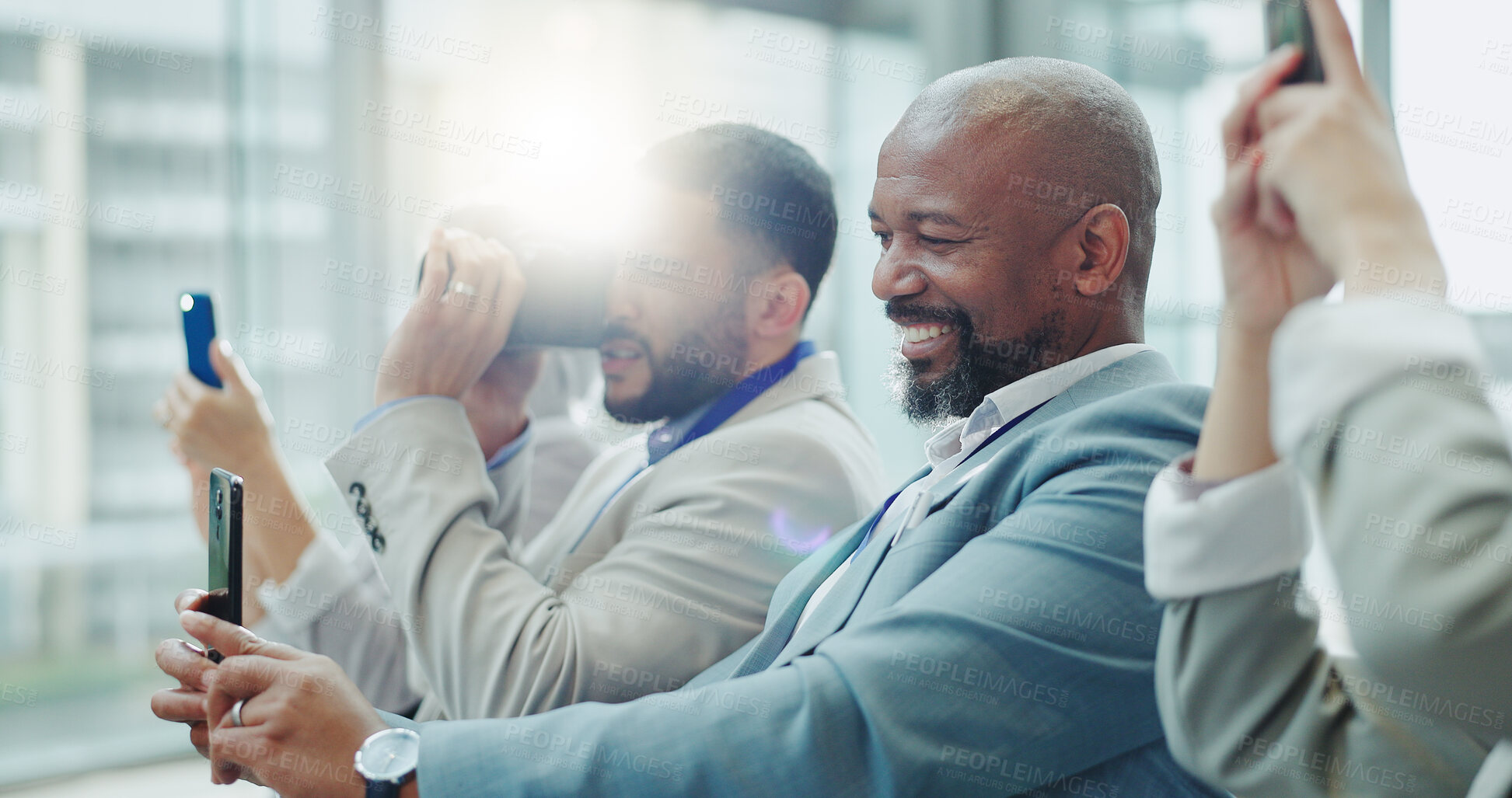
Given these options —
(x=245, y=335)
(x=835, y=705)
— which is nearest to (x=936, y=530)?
(x=835, y=705)

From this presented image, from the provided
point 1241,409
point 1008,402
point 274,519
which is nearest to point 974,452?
point 1008,402

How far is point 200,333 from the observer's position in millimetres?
1504

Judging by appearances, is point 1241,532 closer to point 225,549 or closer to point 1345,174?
point 1345,174

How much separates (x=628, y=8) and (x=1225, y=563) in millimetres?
2806

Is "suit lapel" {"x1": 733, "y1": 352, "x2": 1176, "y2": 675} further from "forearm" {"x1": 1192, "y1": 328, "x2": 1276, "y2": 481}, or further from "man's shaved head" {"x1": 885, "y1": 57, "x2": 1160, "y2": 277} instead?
"forearm" {"x1": 1192, "y1": 328, "x2": 1276, "y2": 481}

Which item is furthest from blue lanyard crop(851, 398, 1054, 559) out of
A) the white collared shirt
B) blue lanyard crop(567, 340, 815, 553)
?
blue lanyard crop(567, 340, 815, 553)

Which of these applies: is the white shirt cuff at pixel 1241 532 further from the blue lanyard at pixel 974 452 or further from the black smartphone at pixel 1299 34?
the blue lanyard at pixel 974 452

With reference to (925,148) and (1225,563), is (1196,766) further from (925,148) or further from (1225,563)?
(925,148)

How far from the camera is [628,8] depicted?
3004 millimetres

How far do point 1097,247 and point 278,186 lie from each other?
2.21 meters

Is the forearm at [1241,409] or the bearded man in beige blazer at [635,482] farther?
the bearded man in beige blazer at [635,482]

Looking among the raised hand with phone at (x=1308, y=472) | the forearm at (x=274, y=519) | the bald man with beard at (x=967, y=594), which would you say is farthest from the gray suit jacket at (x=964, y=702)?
the forearm at (x=274, y=519)

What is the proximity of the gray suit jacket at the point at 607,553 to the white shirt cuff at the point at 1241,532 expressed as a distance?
655 mm

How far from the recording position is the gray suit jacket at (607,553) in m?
1.11
